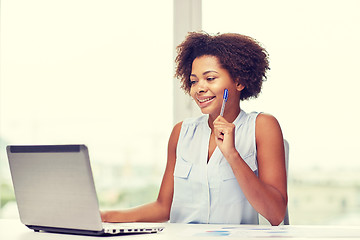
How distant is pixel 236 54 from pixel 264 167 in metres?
0.42

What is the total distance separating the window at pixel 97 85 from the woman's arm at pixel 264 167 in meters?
0.91

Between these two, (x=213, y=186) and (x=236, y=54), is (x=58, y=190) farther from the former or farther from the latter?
(x=236, y=54)

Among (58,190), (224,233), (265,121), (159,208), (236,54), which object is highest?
(236,54)

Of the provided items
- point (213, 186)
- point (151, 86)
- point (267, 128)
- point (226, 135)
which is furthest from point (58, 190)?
point (151, 86)

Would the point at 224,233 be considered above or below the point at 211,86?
below

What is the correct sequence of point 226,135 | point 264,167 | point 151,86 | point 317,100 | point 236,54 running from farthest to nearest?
1. point 151,86
2. point 317,100
3. point 236,54
4. point 264,167
5. point 226,135

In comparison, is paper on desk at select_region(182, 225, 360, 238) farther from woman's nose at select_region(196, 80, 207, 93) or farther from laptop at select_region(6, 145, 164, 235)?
woman's nose at select_region(196, 80, 207, 93)

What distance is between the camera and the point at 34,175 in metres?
1.17

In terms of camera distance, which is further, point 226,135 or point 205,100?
point 205,100

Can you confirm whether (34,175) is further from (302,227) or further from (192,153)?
(192,153)

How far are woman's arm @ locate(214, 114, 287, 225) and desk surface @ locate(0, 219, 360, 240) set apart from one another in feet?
1.04

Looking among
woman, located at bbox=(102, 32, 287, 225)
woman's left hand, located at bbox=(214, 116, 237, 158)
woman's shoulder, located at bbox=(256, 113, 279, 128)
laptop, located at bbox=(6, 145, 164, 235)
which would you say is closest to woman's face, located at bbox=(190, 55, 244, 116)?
woman, located at bbox=(102, 32, 287, 225)

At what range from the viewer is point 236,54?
186 centimetres

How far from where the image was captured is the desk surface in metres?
1.11
